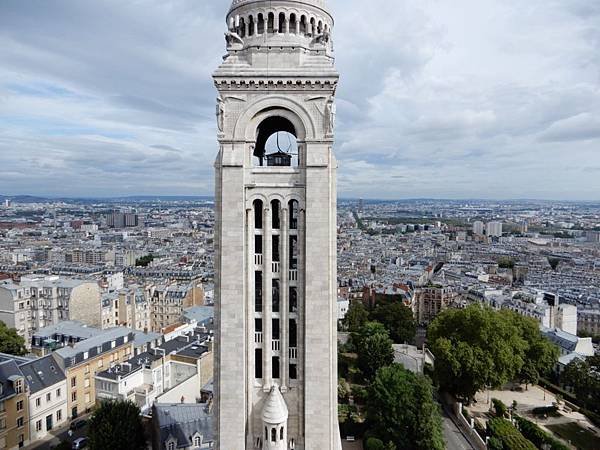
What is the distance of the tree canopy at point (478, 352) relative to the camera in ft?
196

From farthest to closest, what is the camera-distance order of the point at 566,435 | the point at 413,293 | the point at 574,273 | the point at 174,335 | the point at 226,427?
the point at 574,273 < the point at 413,293 < the point at 174,335 < the point at 566,435 < the point at 226,427

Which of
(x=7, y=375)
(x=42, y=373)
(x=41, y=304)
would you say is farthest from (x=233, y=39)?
(x=41, y=304)

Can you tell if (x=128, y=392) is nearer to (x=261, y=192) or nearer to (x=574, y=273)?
(x=261, y=192)

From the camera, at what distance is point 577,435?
57812mm

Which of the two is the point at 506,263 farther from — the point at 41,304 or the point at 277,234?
the point at 277,234

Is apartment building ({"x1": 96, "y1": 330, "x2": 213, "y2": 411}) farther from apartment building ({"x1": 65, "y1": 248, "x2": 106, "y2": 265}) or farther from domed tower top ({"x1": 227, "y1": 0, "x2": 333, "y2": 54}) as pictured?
apartment building ({"x1": 65, "y1": 248, "x2": 106, "y2": 265})

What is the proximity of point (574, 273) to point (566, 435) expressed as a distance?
Answer: 423 feet

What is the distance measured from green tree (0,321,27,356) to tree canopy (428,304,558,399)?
61.8 metres

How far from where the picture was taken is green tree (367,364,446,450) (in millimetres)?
47562

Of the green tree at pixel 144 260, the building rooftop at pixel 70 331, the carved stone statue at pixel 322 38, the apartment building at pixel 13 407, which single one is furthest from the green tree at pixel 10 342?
the green tree at pixel 144 260

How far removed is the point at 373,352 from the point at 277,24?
2153 inches

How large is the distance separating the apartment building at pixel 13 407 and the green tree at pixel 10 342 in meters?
18.6

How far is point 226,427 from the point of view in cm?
2752

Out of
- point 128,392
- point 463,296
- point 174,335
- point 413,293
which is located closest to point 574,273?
point 463,296
